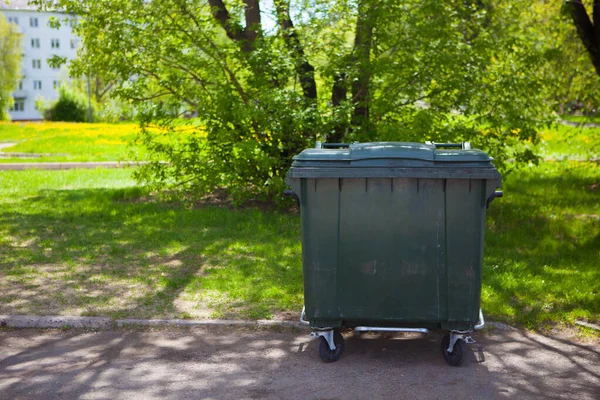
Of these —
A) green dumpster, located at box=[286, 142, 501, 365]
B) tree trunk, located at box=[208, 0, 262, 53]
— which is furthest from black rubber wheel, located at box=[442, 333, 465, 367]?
tree trunk, located at box=[208, 0, 262, 53]

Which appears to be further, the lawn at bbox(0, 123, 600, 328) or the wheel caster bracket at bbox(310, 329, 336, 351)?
the lawn at bbox(0, 123, 600, 328)

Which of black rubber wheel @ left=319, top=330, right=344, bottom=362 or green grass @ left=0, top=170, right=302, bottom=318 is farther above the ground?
green grass @ left=0, top=170, right=302, bottom=318

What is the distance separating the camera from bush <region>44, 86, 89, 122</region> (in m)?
49.6

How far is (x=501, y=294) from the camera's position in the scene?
700cm

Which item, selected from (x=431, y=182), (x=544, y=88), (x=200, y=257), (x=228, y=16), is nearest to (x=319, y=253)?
(x=431, y=182)

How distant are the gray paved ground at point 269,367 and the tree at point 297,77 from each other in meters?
4.72

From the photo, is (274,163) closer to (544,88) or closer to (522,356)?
(544,88)

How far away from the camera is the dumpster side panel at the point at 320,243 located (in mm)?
5137

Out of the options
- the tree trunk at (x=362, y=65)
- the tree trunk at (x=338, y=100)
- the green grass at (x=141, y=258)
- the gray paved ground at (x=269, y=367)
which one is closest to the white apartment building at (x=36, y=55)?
the green grass at (x=141, y=258)

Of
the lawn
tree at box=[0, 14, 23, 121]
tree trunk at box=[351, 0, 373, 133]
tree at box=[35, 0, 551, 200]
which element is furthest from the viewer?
tree at box=[0, 14, 23, 121]

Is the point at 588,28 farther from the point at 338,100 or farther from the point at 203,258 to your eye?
the point at 203,258

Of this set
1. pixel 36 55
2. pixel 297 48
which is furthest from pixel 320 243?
pixel 36 55

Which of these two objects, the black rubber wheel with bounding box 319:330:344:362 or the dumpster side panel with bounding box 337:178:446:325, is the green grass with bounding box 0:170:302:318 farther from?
the dumpster side panel with bounding box 337:178:446:325

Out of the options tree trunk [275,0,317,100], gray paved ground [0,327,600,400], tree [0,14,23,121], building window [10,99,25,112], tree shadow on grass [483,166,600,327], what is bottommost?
gray paved ground [0,327,600,400]
